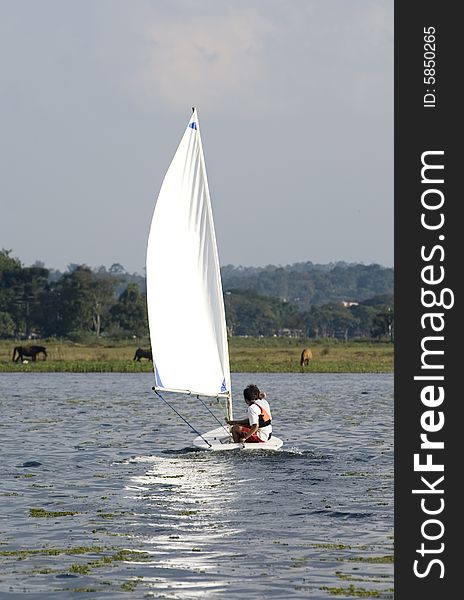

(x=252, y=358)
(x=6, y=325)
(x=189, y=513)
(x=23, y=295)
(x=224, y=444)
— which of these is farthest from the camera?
(x=23, y=295)

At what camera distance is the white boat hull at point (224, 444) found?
1115 inches

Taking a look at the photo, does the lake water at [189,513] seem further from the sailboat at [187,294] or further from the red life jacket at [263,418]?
the sailboat at [187,294]

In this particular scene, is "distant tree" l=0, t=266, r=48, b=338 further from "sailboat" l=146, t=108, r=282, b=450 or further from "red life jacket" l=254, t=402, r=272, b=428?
"red life jacket" l=254, t=402, r=272, b=428

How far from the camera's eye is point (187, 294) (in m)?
30.3

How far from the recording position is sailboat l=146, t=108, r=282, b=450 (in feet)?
99.0

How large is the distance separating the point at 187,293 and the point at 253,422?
391cm

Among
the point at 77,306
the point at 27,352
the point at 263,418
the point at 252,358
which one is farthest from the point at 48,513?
the point at 77,306

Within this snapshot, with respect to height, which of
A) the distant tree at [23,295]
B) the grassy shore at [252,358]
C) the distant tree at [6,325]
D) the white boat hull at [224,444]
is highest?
the distant tree at [23,295]

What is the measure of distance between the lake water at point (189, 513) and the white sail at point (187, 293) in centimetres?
197

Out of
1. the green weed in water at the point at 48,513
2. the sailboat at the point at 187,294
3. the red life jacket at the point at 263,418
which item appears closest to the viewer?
the green weed in water at the point at 48,513

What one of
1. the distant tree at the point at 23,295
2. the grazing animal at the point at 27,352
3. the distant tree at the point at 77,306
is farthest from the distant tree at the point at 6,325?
the grazing animal at the point at 27,352

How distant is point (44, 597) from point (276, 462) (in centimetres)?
1303

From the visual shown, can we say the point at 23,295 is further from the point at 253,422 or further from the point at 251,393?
the point at 251,393

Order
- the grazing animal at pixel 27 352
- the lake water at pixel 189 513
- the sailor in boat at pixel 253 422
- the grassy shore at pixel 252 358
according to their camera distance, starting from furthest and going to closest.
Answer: the grazing animal at pixel 27 352 < the grassy shore at pixel 252 358 < the sailor in boat at pixel 253 422 < the lake water at pixel 189 513
